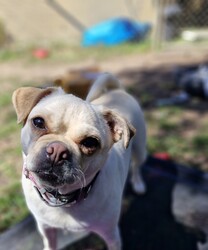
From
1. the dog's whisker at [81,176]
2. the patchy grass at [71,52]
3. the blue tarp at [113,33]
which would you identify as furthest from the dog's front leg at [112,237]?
the blue tarp at [113,33]

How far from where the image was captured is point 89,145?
1.90 m

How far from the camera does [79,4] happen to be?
25.4 feet

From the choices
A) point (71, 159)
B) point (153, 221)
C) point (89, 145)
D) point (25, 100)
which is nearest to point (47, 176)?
point (71, 159)

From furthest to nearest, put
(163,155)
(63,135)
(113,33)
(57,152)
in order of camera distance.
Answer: (113,33) < (163,155) < (63,135) < (57,152)

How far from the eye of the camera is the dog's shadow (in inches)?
116

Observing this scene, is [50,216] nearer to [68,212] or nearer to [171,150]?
[68,212]

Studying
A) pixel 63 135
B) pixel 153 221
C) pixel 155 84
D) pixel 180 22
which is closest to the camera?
pixel 63 135

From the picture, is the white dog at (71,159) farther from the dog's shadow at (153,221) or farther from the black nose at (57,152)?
the dog's shadow at (153,221)

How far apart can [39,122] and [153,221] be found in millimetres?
1599

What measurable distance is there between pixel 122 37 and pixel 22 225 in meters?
5.39

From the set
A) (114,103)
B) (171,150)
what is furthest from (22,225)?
(171,150)

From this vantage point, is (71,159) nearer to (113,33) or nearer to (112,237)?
(112,237)

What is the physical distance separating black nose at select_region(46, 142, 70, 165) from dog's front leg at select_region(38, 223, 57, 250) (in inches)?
31.6

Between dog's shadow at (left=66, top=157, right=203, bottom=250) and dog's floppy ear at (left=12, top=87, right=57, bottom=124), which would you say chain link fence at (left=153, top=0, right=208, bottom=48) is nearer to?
dog's shadow at (left=66, top=157, right=203, bottom=250)
